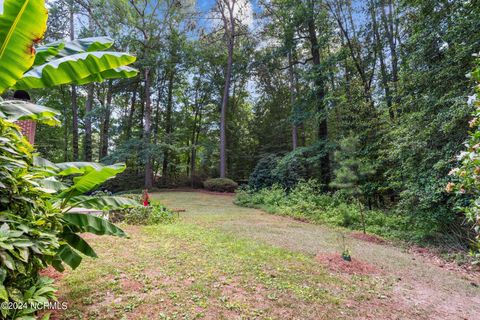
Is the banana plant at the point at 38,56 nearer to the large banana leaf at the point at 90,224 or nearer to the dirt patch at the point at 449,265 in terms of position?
the large banana leaf at the point at 90,224

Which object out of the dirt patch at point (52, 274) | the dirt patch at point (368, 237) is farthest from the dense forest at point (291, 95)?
the dirt patch at point (52, 274)

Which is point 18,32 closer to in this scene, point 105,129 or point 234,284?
point 234,284

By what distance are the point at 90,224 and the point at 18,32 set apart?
Result: 5.91ft

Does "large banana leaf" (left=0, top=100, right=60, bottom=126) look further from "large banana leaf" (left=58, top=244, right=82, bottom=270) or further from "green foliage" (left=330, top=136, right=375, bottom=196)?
"green foliage" (left=330, top=136, right=375, bottom=196)

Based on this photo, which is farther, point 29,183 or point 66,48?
point 66,48

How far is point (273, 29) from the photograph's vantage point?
15242 millimetres

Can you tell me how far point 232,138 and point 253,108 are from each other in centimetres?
323

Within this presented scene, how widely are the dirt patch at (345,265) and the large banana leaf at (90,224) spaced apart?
3.14 meters

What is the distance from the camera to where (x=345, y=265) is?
409 centimetres

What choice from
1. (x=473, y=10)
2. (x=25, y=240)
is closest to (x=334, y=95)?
(x=473, y=10)

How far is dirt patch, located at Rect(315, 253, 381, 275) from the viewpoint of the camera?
13.0 feet

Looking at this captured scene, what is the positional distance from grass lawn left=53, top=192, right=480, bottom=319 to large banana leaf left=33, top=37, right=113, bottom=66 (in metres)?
2.46

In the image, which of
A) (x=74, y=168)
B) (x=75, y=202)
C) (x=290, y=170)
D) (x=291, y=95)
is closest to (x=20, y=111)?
(x=74, y=168)

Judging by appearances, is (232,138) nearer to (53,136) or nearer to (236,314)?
(53,136)
